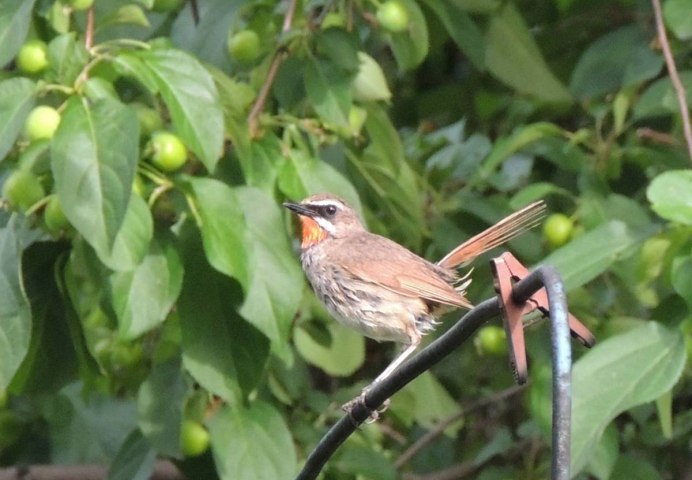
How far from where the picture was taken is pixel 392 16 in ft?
13.1

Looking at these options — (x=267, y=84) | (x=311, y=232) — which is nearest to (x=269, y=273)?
(x=267, y=84)

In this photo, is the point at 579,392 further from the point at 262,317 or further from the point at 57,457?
the point at 57,457

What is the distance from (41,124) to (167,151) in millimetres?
308

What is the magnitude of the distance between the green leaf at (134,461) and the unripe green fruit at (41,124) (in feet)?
3.76

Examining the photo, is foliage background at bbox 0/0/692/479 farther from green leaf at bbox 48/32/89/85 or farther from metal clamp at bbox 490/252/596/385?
metal clamp at bbox 490/252/596/385

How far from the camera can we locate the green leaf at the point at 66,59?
3.35 m

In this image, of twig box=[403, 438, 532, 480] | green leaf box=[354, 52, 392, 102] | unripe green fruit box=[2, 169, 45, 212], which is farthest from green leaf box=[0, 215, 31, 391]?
twig box=[403, 438, 532, 480]

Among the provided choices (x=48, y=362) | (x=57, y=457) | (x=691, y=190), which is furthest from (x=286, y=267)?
(x=57, y=457)

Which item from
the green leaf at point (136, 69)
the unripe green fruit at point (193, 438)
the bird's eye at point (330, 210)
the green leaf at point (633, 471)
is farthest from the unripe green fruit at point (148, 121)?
the green leaf at point (633, 471)

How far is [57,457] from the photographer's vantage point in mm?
5039

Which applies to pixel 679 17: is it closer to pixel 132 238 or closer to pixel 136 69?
pixel 136 69

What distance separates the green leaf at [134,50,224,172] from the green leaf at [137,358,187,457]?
31.2 inches

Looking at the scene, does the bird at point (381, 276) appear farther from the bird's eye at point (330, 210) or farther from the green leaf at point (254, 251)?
the green leaf at point (254, 251)

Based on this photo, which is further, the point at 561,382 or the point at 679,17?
the point at 679,17
